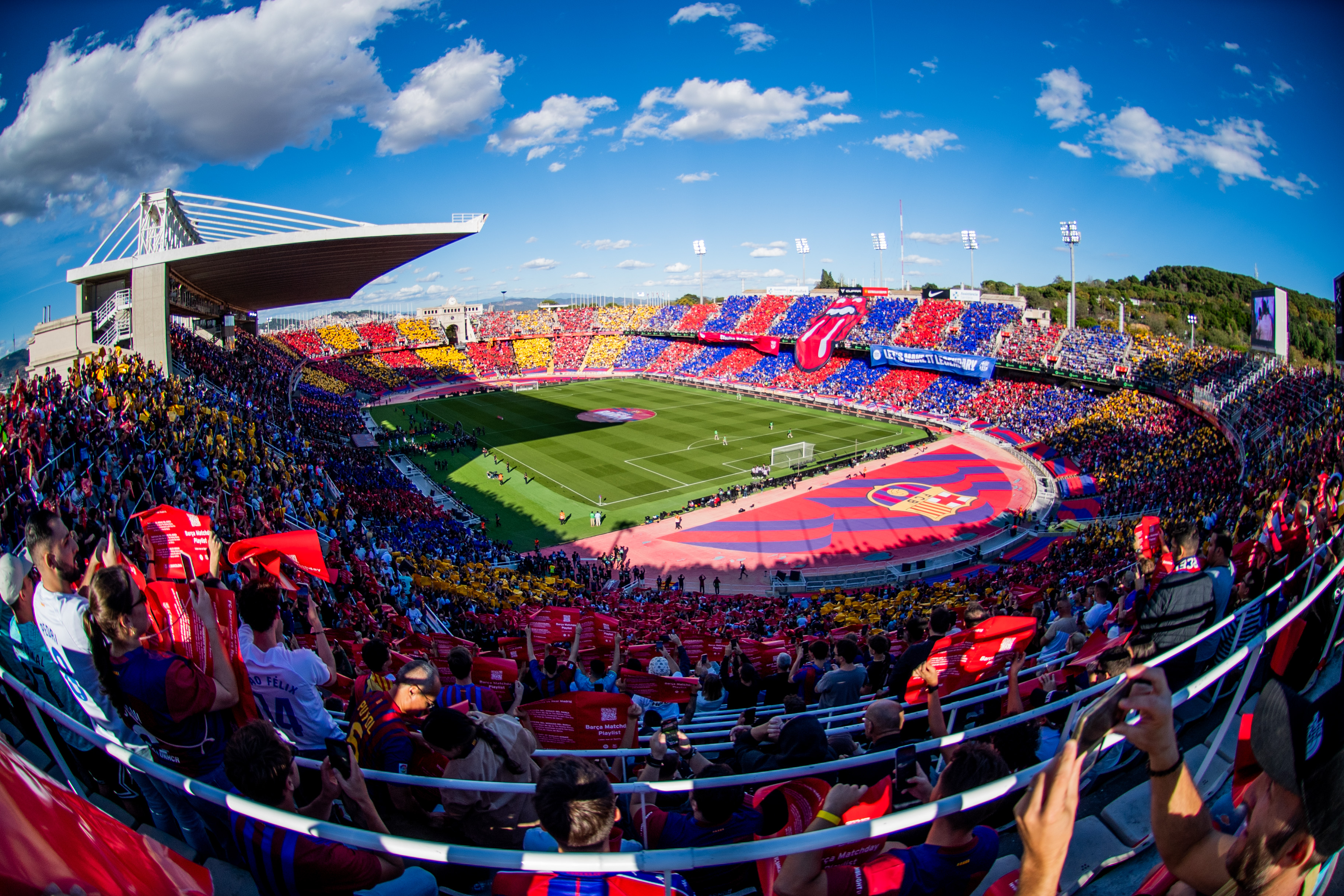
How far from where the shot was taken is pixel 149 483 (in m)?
11.6

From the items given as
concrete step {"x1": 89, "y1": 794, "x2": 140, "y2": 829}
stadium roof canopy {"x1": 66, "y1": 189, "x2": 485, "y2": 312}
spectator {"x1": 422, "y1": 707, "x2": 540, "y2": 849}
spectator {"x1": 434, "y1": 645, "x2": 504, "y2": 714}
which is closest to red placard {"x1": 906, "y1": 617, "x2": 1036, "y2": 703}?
spectator {"x1": 422, "y1": 707, "x2": 540, "y2": 849}

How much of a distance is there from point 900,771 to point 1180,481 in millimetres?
31633

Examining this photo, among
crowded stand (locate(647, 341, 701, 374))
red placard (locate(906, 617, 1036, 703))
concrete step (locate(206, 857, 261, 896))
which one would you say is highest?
crowded stand (locate(647, 341, 701, 374))

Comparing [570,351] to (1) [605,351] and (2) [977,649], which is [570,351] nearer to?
(1) [605,351]

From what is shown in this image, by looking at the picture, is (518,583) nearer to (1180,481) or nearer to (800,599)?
(800,599)

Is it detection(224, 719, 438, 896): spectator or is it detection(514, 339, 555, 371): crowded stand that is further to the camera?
detection(514, 339, 555, 371): crowded stand

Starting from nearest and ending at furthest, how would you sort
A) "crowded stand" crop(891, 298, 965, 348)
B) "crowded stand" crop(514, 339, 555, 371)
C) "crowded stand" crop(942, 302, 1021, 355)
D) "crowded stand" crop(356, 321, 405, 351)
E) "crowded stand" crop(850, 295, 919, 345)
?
"crowded stand" crop(942, 302, 1021, 355) < "crowded stand" crop(891, 298, 965, 348) < "crowded stand" crop(850, 295, 919, 345) < "crowded stand" crop(356, 321, 405, 351) < "crowded stand" crop(514, 339, 555, 371)

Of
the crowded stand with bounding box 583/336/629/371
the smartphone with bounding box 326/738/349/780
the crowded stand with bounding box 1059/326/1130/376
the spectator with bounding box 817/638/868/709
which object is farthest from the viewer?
the crowded stand with bounding box 583/336/629/371

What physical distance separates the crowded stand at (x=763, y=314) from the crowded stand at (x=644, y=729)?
2837 inches

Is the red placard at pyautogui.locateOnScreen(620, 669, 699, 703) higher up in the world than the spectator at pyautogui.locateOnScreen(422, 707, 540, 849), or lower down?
lower down

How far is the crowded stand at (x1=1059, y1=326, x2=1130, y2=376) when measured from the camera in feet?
165

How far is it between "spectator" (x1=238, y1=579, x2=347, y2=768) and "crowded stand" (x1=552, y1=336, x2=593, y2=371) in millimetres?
84481

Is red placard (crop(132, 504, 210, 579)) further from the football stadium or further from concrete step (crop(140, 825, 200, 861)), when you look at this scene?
concrete step (crop(140, 825, 200, 861))

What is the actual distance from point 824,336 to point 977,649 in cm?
6505
